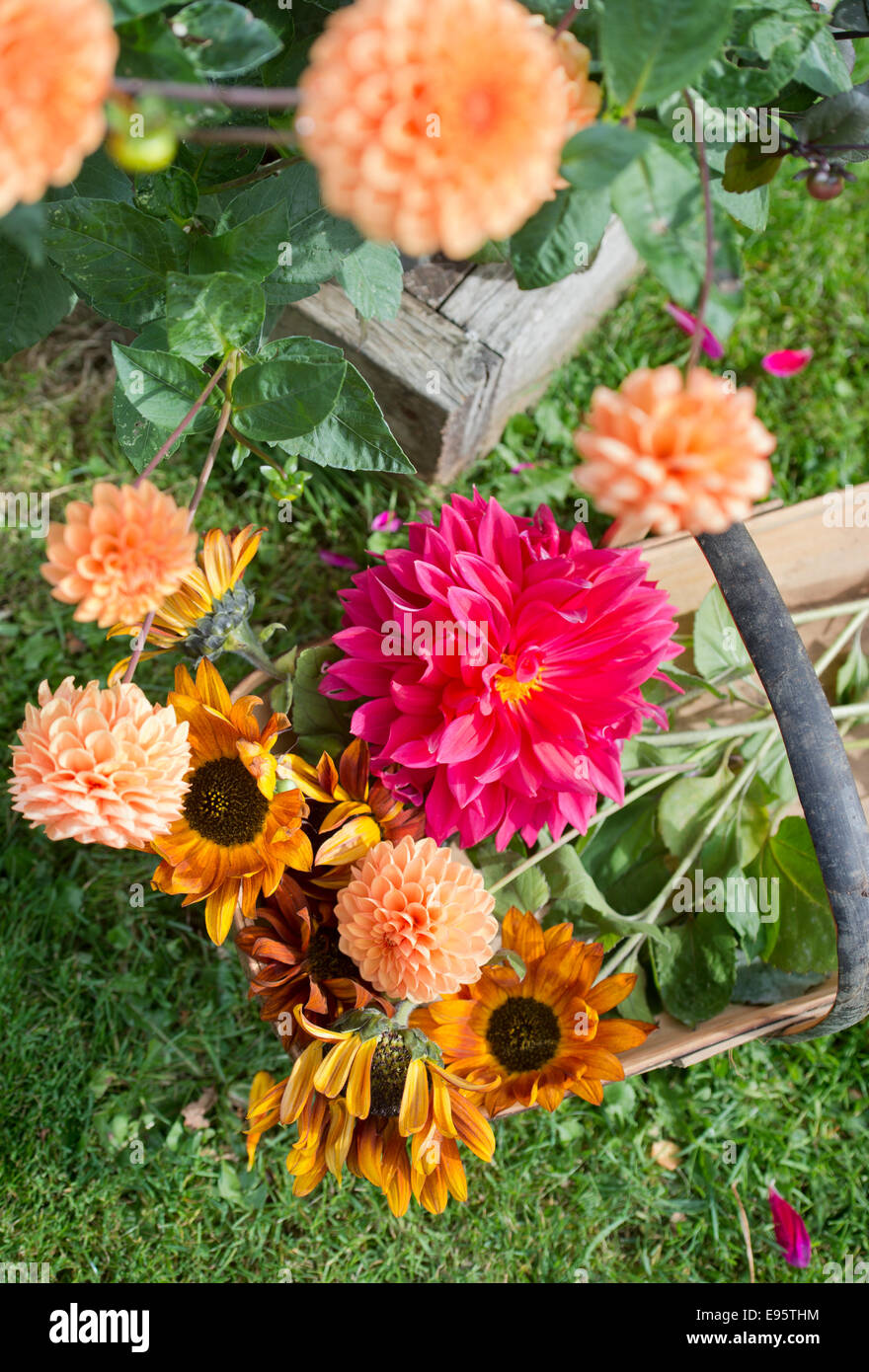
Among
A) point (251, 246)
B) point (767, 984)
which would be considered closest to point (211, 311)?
point (251, 246)

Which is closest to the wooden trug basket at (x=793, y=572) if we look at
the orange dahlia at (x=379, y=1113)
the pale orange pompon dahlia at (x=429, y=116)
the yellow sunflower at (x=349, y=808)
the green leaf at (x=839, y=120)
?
the orange dahlia at (x=379, y=1113)

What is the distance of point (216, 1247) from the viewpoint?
4.08 feet

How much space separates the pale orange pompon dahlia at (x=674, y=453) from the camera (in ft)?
1.25

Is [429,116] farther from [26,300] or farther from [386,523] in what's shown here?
[386,523]

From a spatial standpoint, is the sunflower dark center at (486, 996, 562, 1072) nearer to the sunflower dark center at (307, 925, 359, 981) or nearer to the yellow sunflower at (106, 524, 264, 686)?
the sunflower dark center at (307, 925, 359, 981)

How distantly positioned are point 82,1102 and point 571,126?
1.24 m

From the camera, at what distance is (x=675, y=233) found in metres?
0.46

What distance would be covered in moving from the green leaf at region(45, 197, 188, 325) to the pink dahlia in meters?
0.27

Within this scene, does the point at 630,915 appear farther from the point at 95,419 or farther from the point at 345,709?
the point at 95,419

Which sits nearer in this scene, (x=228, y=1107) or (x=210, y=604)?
(x=210, y=604)

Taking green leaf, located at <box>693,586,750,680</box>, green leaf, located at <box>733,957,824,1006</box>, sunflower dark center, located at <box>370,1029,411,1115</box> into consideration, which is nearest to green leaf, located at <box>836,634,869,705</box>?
green leaf, located at <box>693,586,750,680</box>

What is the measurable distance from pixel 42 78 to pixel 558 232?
27 cm

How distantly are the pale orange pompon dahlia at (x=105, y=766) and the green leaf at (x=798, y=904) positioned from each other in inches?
25.6
